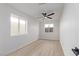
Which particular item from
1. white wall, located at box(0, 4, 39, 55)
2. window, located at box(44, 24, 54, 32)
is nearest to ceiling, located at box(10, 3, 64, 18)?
white wall, located at box(0, 4, 39, 55)

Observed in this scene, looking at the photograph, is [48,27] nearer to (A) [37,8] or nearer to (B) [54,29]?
(B) [54,29]

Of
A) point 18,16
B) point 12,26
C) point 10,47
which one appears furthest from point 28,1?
point 10,47

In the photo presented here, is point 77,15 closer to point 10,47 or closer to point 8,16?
point 8,16

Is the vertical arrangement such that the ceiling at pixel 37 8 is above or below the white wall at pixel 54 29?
above

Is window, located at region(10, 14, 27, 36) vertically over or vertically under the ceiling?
under

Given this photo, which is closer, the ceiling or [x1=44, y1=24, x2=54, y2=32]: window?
the ceiling

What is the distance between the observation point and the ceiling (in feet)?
4.34

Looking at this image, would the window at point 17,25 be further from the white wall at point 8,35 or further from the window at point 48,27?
the window at point 48,27

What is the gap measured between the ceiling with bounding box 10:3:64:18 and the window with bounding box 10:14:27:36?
136 mm

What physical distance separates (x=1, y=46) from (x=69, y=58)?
3.02 feet

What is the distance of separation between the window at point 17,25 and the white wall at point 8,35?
0.05m

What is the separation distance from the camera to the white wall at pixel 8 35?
1.33 m

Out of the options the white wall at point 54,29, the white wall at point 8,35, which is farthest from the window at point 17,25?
the white wall at point 54,29

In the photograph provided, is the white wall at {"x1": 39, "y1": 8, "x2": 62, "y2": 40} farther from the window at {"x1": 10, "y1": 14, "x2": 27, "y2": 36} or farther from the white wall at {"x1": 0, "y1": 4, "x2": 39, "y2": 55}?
the window at {"x1": 10, "y1": 14, "x2": 27, "y2": 36}
